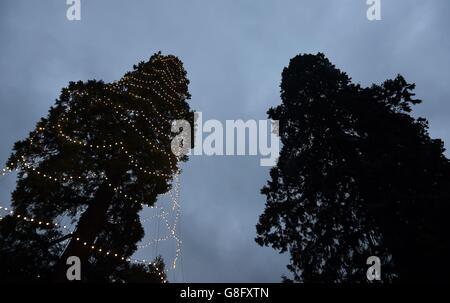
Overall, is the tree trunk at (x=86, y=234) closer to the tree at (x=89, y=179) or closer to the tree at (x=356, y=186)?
the tree at (x=89, y=179)

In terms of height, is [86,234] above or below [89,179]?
below

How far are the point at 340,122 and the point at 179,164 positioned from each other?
27.0ft

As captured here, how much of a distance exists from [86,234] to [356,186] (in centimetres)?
991

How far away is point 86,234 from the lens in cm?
1145

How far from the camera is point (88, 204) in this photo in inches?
518

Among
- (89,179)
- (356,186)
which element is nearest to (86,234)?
(89,179)

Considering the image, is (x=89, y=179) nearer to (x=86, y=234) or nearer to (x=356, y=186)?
(x=86, y=234)

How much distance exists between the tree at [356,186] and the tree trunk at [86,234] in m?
6.23

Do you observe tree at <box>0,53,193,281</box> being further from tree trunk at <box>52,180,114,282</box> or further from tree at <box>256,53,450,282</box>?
tree at <box>256,53,450,282</box>

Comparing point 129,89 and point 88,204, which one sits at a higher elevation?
point 129,89

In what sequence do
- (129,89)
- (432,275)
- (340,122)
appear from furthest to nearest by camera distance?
(129,89) < (340,122) < (432,275)

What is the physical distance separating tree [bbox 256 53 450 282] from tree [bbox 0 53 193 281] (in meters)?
5.50
